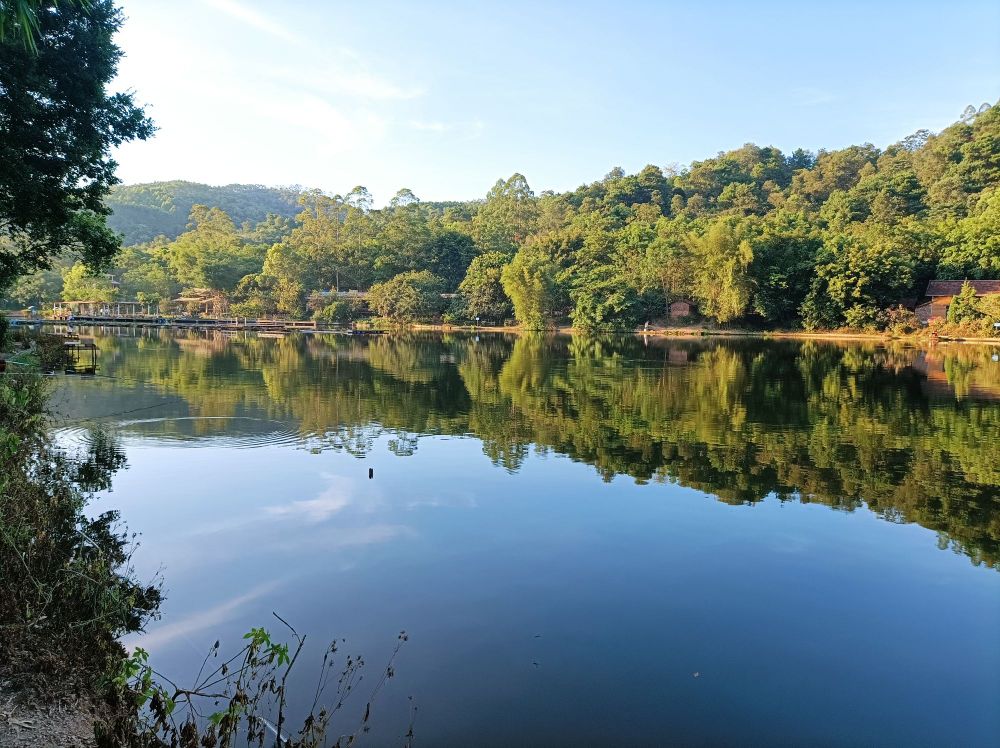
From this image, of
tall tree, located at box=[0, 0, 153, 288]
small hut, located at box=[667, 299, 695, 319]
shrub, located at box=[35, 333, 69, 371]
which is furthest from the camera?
small hut, located at box=[667, 299, 695, 319]

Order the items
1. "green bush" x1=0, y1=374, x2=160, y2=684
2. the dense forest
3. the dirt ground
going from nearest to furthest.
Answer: the dirt ground < "green bush" x1=0, y1=374, x2=160, y2=684 < the dense forest

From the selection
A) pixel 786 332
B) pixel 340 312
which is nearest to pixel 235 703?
pixel 786 332

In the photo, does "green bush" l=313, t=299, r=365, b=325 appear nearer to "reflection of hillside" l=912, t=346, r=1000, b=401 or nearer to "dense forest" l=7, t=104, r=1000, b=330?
"dense forest" l=7, t=104, r=1000, b=330

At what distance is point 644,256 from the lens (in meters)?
Answer: 63.1

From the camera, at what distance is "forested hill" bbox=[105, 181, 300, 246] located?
136750mm

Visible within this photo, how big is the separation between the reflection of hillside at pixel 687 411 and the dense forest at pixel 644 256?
18815mm

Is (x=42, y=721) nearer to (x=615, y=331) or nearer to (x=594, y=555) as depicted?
(x=594, y=555)

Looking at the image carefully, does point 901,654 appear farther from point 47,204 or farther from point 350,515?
point 47,204

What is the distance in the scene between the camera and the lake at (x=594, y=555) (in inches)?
211

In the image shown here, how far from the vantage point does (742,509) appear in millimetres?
10180

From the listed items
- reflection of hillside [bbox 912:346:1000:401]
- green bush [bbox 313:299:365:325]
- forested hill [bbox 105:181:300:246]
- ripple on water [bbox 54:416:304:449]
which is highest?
forested hill [bbox 105:181:300:246]

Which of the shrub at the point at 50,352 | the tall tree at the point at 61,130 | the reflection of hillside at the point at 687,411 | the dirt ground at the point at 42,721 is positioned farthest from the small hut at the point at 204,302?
the dirt ground at the point at 42,721

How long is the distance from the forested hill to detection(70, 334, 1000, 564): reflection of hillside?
Result: 343 ft

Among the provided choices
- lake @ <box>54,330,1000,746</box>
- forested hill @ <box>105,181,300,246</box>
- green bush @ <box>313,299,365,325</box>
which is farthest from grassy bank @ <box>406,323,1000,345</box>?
forested hill @ <box>105,181,300,246</box>
